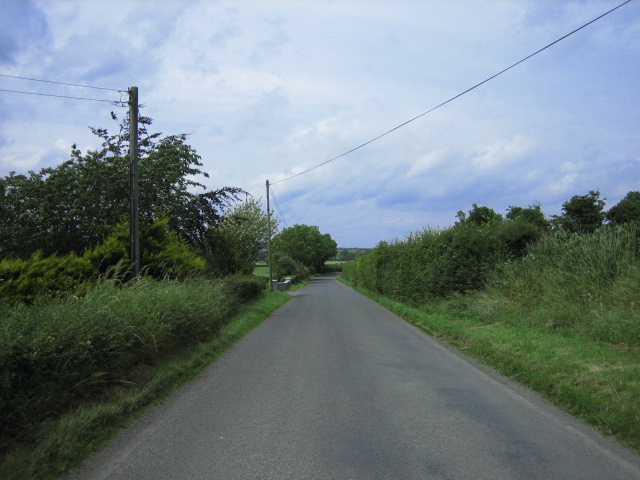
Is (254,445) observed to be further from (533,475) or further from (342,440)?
(533,475)

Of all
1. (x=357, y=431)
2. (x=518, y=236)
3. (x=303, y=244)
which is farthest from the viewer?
(x=303, y=244)

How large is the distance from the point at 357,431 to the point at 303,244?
10022 cm

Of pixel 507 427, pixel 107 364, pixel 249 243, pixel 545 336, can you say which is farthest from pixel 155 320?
pixel 249 243

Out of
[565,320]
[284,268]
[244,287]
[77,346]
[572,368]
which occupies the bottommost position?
[572,368]

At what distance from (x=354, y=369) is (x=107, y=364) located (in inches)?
158

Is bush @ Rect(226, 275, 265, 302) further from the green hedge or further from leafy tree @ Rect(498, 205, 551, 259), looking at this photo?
leafy tree @ Rect(498, 205, 551, 259)

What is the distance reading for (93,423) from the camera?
18.0 ft

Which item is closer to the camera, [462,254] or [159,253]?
[159,253]

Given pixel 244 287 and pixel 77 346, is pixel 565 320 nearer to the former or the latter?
pixel 77 346

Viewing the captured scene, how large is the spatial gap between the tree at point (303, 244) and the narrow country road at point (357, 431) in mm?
90298

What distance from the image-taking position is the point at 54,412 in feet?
18.0

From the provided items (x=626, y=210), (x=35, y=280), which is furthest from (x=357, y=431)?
(x=626, y=210)

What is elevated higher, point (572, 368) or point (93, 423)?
point (93, 423)

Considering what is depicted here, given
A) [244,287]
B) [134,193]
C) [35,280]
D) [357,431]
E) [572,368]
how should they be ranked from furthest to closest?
1. [244,287]
2. [134,193]
3. [35,280]
4. [572,368]
5. [357,431]
